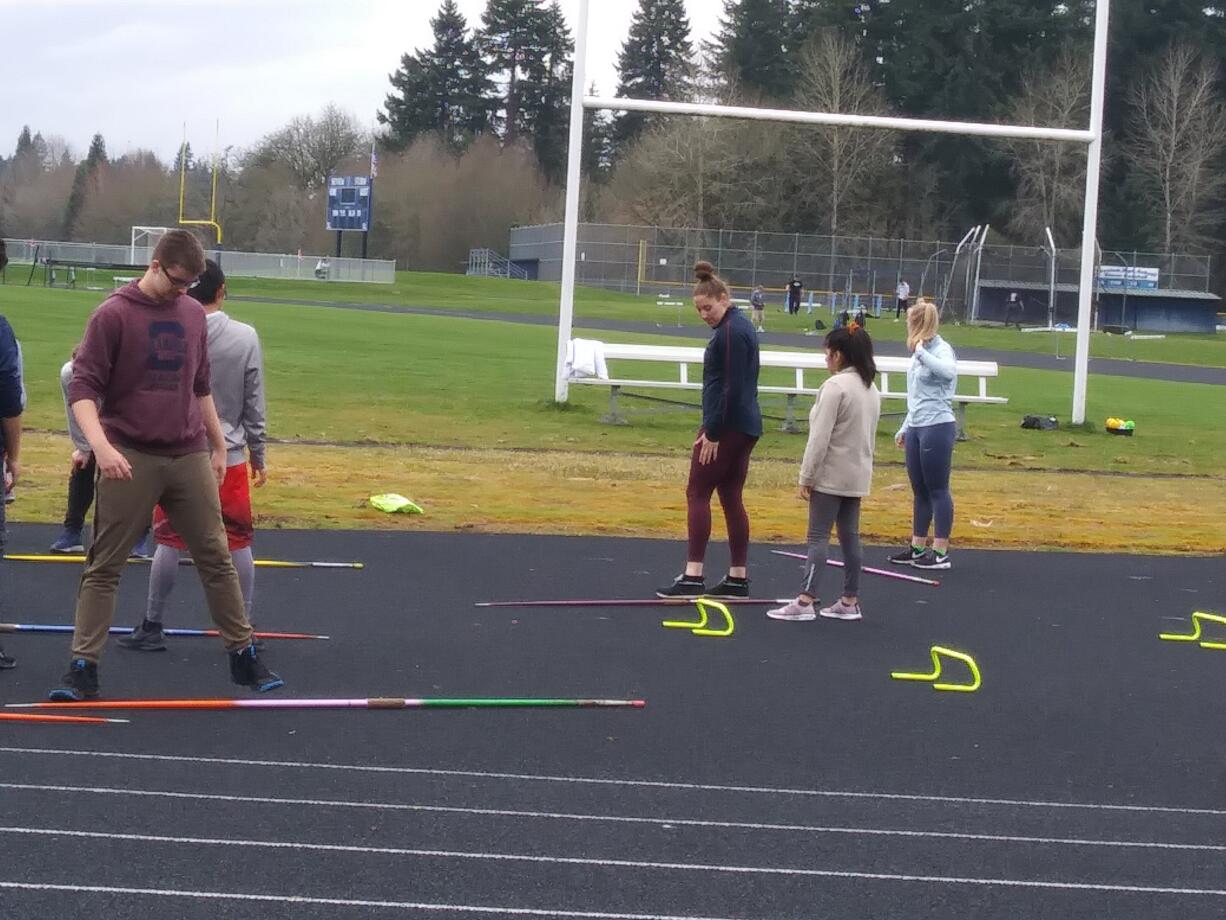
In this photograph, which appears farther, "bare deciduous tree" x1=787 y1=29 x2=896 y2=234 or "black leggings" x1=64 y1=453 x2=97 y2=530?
"bare deciduous tree" x1=787 y1=29 x2=896 y2=234

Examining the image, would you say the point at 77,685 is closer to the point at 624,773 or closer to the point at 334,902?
the point at 624,773

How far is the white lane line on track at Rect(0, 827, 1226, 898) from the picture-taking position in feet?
17.3

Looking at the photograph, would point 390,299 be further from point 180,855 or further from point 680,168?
point 180,855

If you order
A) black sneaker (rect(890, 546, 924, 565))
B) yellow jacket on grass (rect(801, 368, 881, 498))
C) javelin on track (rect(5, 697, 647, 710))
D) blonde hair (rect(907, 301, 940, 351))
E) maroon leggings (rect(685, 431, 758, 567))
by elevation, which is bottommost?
javelin on track (rect(5, 697, 647, 710))

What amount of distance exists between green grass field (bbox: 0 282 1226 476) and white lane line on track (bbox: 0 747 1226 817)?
483 inches

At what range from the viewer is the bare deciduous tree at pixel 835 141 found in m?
34.8

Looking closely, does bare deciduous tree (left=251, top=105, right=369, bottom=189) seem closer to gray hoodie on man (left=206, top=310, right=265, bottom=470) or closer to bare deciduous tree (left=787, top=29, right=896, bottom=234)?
bare deciduous tree (left=787, top=29, right=896, bottom=234)

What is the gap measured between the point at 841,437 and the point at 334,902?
5331mm

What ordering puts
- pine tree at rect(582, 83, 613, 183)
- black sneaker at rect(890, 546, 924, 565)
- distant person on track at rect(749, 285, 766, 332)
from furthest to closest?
pine tree at rect(582, 83, 613, 183) → distant person on track at rect(749, 285, 766, 332) → black sneaker at rect(890, 546, 924, 565)

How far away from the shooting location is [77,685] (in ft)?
23.1

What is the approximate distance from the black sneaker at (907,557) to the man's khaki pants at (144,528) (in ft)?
19.2

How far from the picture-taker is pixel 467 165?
93875 mm

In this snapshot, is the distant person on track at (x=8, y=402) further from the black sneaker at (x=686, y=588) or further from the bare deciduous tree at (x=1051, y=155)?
the bare deciduous tree at (x=1051, y=155)

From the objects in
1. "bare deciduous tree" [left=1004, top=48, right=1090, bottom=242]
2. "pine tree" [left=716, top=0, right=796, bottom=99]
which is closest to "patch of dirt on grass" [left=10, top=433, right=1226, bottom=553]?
"bare deciduous tree" [left=1004, top=48, right=1090, bottom=242]
